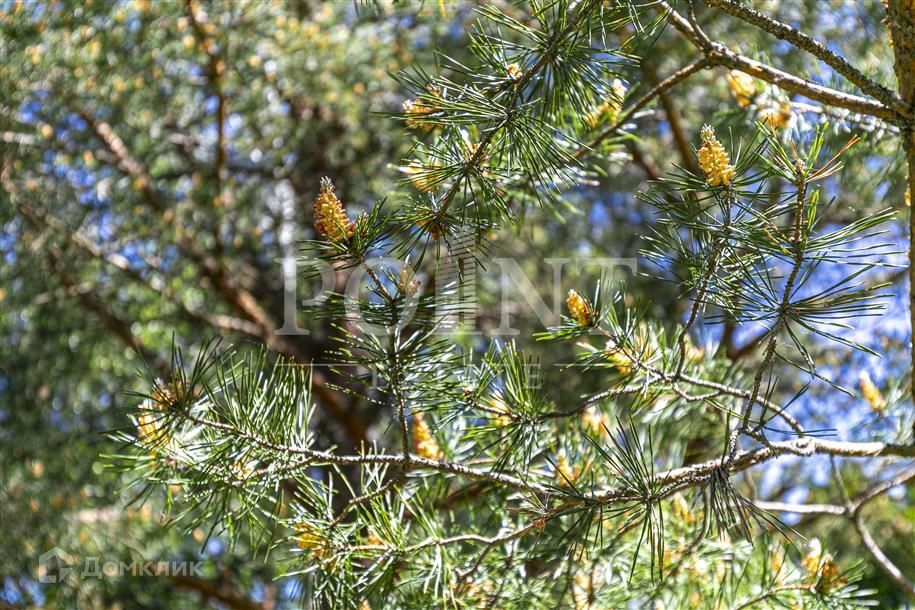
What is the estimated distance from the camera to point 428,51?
2.34 meters

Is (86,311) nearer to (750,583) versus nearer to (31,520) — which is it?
(31,520)

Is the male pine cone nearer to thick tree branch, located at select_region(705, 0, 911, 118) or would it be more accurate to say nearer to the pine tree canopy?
the pine tree canopy

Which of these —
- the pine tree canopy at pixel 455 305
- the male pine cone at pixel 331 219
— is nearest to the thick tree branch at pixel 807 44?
the pine tree canopy at pixel 455 305

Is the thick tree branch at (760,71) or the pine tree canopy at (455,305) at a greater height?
the thick tree branch at (760,71)

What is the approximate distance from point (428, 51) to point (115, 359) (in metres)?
1.21

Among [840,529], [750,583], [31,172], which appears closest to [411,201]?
[750,583]

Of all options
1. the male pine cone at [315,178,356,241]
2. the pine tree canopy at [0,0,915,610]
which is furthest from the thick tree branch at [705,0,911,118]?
the male pine cone at [315,178,356,241]

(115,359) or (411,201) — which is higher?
(411,201)

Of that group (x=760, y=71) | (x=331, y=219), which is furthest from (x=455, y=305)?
(x=760, y=71)

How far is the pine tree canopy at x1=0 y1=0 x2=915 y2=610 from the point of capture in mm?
781

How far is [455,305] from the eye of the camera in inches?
40.2

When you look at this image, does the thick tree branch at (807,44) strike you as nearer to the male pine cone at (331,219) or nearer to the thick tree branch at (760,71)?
the thick tree branch at (760,71)

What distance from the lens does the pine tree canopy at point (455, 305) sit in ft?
2.56

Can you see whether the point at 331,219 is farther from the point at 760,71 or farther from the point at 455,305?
the point at 760,71
